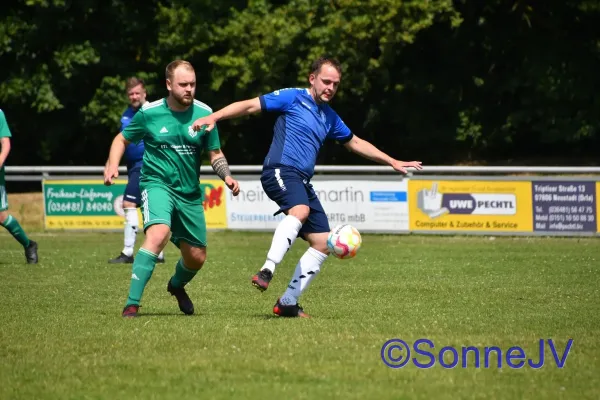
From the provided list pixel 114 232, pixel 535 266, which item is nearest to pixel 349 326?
pixel 535 266

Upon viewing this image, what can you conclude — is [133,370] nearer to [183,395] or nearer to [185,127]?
[183,395]

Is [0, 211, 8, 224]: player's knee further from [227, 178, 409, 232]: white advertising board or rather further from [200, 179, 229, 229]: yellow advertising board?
[200, 179, 229, 229]: yellow advertising board

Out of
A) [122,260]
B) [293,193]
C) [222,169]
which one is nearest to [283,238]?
[293,193]

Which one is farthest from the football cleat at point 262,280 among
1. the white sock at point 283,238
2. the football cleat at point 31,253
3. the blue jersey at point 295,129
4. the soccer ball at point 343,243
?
the football cleat at point 31,253

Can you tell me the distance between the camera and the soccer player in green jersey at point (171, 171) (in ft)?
29.1

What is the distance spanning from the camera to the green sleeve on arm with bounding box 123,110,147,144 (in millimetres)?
9016

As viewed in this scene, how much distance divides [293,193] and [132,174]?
6.01 metres

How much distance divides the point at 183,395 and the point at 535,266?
8.57 metres

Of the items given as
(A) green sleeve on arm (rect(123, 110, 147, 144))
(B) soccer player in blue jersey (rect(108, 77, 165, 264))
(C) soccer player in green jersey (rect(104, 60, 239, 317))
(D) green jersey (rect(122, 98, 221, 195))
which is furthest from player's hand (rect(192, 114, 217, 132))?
(B) soccer player in blue jersey (rect(108, 77, 165, 264))

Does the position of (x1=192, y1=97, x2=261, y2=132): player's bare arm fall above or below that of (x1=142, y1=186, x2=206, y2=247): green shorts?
above

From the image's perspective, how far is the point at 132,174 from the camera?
1460cm

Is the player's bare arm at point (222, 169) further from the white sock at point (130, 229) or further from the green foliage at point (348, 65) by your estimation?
the green foliage at point (348, 65)

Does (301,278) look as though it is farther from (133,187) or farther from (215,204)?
(215,204)
